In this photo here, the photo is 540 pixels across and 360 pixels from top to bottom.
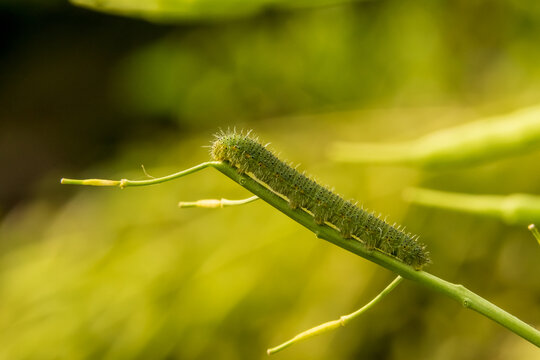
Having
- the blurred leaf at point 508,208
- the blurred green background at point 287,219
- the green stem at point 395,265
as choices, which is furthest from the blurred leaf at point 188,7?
the blurred leaf at point 508,208

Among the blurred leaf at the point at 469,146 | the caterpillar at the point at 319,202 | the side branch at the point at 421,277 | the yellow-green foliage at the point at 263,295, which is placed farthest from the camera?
the yellow-green foliage at the point at 263,295

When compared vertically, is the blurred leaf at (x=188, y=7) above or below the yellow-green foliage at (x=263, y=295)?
above

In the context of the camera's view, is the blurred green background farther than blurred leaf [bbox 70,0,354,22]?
Yes

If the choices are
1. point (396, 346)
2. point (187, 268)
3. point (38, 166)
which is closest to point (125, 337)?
point (187, 268)

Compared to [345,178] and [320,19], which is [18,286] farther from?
[320,19]

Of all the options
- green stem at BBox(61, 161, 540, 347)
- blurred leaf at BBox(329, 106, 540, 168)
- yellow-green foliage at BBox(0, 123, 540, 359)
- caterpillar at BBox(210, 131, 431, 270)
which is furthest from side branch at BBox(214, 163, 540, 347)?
yellow-green foliage at BBox(0, 123, 540, 359)

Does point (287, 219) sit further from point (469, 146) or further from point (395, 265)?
point (395, 265)

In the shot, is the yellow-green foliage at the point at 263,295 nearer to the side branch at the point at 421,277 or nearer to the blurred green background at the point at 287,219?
the blurred green background at the point at 287,219

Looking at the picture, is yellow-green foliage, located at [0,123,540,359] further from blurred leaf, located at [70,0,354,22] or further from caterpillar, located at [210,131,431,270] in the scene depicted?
caterpillar, located at [210,131,431,270]
